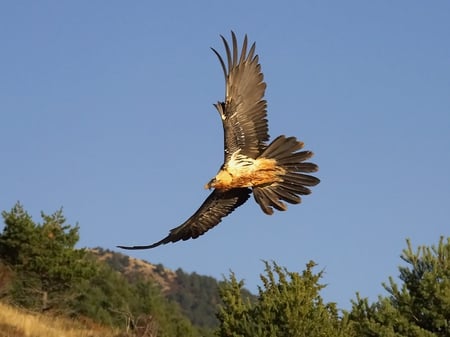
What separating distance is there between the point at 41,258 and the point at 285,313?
13783 mm

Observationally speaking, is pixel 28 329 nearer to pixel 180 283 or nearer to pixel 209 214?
pixel 209 214

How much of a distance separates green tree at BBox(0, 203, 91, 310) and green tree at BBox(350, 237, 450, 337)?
13.3 meters

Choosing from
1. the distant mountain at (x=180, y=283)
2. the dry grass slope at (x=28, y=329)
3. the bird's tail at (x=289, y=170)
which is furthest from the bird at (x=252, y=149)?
the distant mountain at (x=180, y=283)

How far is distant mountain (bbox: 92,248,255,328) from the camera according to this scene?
84.4 meters

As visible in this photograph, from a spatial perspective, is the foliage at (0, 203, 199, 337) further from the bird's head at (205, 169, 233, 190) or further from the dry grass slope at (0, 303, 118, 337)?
the bird's head at (205, 169, 233, 190)

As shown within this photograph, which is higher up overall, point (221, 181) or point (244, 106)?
point (244, 106)

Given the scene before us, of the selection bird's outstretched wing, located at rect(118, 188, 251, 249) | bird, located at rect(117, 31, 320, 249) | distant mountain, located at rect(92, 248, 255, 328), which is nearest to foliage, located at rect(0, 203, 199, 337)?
bird's outstretched wing, located at rect(118, 188, 251, 249)

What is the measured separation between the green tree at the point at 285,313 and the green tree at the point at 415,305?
748 mm

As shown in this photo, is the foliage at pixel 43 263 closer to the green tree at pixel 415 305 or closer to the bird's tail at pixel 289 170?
the green tree at pixel 415 305

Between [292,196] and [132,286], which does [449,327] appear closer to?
[292,196]

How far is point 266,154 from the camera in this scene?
10.3m

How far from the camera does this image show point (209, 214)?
11914mm

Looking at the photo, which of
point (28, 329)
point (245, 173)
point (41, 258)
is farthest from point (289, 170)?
point (41, 258)

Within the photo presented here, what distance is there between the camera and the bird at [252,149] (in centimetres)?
1022
